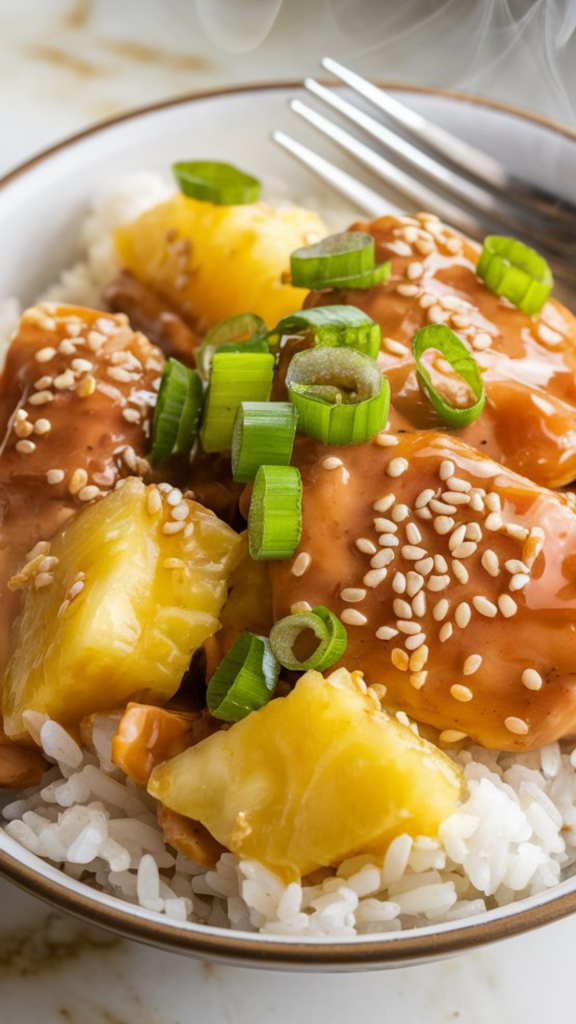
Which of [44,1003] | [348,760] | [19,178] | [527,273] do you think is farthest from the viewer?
[19,178]

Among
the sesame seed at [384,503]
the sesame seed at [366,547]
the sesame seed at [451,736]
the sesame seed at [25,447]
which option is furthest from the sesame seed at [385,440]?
the sesame seed at [25,447]

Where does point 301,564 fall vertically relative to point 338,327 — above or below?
below

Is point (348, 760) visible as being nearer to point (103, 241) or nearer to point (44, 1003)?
point (44, 1003)

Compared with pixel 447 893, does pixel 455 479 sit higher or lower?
higher

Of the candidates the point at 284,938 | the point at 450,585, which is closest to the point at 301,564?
the point at 450,585

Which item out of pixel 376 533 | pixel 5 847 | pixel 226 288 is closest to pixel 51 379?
pixel 226 288

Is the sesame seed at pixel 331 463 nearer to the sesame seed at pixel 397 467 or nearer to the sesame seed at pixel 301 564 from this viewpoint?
the sesame seed at pixel 397 467

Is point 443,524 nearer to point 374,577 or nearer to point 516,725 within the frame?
point 374,577
